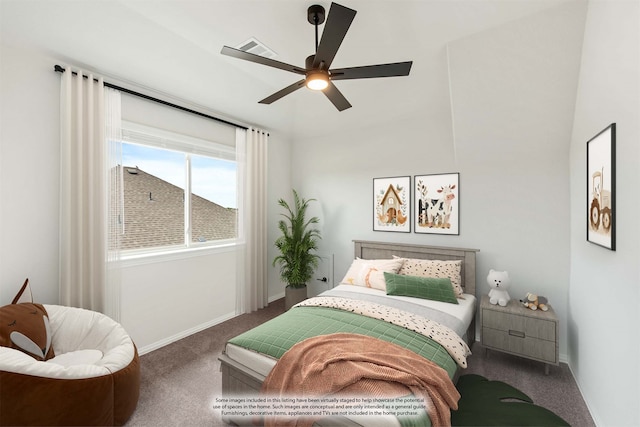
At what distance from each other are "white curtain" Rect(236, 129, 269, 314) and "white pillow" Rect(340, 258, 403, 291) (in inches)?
53.2

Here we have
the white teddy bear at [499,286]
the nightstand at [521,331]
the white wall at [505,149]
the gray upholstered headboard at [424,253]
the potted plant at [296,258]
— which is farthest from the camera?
the potted plant at [296,258]

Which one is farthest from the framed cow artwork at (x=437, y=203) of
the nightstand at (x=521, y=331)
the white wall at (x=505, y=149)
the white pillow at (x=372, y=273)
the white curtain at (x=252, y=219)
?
the white curtain at (x=252, y=219)

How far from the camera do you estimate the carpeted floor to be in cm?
190

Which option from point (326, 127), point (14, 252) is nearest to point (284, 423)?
point (14, 252)

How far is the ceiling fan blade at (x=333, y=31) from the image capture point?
1.28m

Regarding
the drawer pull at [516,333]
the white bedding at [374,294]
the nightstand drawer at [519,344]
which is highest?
the white bedding at [374,294]

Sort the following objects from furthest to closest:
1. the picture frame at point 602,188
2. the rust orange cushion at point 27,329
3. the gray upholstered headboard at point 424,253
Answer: the gray upholstered headboard at point 424,253 < the rust orange cushion at point 27,329 < the picture frame at point 602,188

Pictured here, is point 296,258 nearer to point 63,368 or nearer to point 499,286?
point 499,286

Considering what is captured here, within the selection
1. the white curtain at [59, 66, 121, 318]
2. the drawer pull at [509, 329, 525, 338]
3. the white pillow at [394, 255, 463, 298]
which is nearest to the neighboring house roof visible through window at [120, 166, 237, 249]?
the white curtain at [59, 66, 121, 318]

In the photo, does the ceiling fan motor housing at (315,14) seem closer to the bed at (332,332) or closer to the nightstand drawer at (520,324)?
the bed at (332,332)

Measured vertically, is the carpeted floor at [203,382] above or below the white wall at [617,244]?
below

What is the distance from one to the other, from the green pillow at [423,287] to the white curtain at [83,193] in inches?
108

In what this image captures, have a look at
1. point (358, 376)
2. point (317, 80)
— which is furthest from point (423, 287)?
point (317, 80)

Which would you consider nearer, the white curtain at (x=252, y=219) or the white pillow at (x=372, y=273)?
the white pillow at (x=372, y=273)
